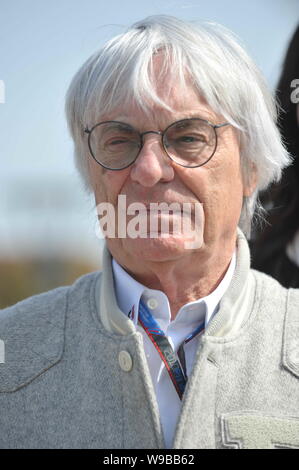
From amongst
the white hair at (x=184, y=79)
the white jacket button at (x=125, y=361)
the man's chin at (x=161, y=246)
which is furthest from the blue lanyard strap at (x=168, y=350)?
the white hair at (x=184, y=79)

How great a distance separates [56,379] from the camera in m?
2.29

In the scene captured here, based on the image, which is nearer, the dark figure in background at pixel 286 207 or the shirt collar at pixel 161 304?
the shirt collar at pixel 161 304

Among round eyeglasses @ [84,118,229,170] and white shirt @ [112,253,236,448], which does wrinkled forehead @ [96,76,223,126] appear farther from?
white shirt @ [112,253,236,448]

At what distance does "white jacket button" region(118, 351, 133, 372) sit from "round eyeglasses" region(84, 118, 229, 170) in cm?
64

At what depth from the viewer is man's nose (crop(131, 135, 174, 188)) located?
2182mm

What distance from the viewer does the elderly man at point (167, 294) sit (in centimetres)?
217

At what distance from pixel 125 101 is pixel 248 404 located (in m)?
1.11

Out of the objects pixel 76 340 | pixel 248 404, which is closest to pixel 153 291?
pixel 76 340

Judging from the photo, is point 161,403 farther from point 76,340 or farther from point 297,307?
point 297,307
